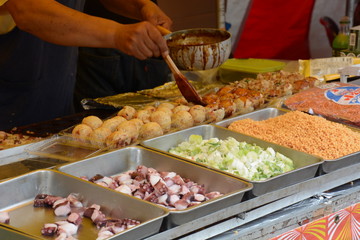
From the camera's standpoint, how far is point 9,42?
274 centimetres

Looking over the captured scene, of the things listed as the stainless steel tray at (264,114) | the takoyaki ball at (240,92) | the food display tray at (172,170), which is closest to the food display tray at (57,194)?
the food display tray at (172,170)

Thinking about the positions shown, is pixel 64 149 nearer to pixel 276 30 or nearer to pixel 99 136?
pixel 99 136

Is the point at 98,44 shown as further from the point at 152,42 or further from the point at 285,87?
the point at 285,87

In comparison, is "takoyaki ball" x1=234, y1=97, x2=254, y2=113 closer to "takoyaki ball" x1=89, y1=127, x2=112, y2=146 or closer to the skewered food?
"takoyaki ball" x1=89, y1=127, x2=112, y2=146

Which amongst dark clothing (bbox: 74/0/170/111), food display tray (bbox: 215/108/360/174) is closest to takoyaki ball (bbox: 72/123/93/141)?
food display tray (bbox: 215/108/360/174)

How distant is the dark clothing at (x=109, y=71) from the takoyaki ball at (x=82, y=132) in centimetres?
161

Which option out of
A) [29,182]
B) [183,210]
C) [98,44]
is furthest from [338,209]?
[98,44]

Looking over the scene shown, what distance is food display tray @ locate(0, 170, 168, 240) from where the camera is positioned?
1.47m

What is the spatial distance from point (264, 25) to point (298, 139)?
3.43m

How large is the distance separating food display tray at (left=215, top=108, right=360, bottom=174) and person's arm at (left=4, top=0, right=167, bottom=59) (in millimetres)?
430

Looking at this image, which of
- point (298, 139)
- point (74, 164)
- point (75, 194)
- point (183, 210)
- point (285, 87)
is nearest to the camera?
point (183, 210)

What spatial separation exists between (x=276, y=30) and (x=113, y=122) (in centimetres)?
353

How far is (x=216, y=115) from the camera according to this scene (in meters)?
2.31

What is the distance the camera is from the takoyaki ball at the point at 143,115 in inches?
87.1
